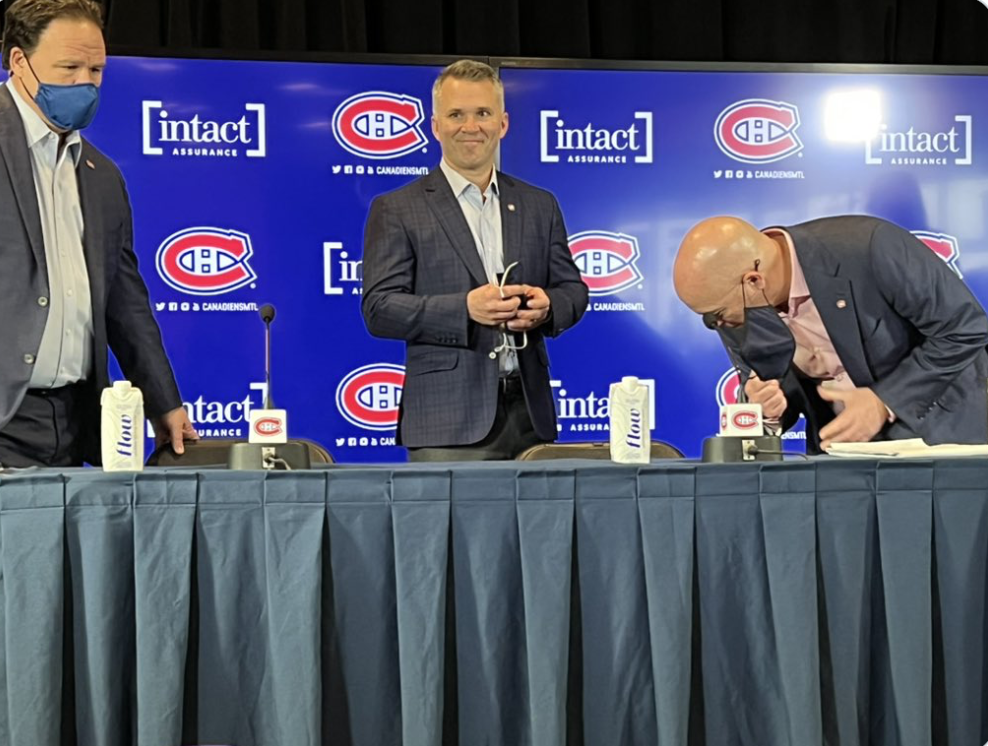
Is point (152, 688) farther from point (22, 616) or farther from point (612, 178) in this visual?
point (612, 178)

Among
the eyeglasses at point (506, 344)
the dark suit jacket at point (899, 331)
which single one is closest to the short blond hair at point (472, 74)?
the eyeglasses at point (506, 344)

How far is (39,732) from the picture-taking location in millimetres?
1842

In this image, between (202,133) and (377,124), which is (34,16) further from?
(377,124)

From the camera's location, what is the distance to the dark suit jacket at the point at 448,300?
11.2ft

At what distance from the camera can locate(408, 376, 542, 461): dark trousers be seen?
3.46 m

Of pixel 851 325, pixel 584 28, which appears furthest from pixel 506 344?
pixel 584 28

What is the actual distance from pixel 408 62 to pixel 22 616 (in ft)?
9.77

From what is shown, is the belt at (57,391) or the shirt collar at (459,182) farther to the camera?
the shirt collar at (459,182)

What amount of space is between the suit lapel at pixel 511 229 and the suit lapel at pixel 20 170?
1.42 metres

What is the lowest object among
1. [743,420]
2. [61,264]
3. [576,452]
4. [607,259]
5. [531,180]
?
[576,452]

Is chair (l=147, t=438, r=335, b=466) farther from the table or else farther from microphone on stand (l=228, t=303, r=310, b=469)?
the table

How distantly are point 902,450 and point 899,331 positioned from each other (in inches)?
40.3

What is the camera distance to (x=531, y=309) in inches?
132

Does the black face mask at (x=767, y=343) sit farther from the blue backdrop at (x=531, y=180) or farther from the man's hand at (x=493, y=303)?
the blue backdrop at (x=531, y=180)
